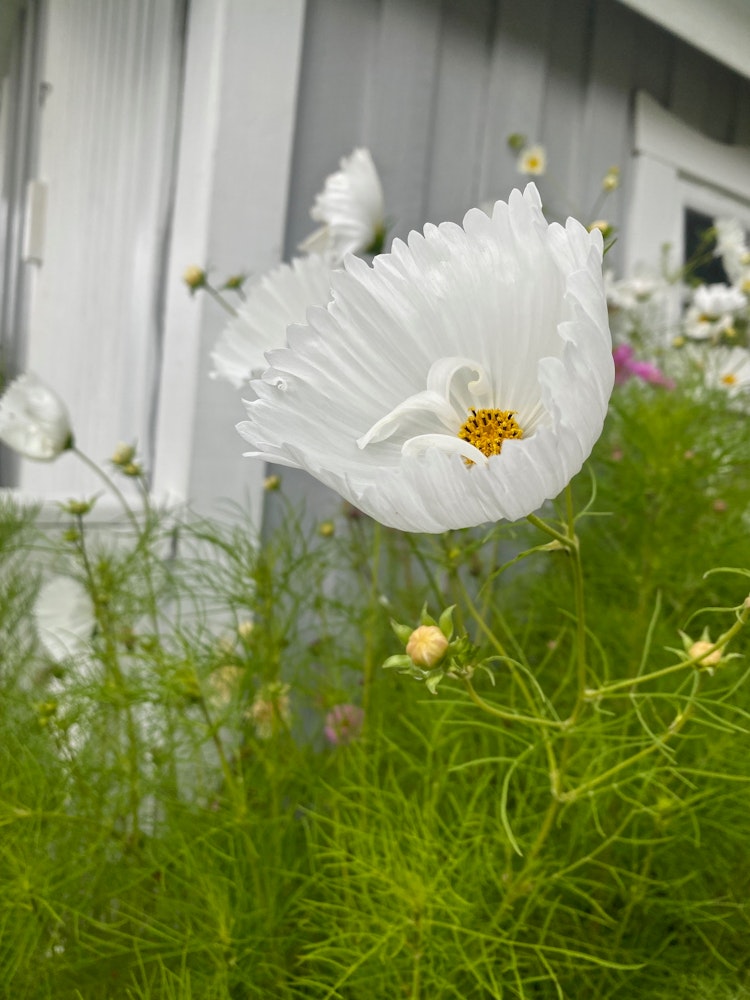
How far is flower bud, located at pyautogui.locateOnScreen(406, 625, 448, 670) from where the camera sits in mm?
219

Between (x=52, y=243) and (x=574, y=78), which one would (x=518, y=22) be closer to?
(x=574, y=78)

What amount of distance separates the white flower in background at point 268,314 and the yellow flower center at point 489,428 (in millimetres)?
227

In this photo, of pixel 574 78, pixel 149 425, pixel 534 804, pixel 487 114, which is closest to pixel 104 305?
pixel 149 425

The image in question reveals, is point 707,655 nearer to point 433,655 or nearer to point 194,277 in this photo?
point 433,655

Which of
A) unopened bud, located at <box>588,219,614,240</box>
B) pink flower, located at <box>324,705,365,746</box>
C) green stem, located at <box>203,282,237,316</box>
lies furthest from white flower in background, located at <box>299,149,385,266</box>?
pink flower, located at <box>324,705,365,746</box>

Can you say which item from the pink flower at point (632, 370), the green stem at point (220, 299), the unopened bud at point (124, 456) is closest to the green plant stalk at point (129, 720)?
the unopened bud at point (124, 456)

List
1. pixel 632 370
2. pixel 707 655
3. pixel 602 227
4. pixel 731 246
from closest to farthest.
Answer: pixel 707 655 < pixel 602 227 < pixel 632 370 < pixel 731 246

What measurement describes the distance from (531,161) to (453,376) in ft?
2.14

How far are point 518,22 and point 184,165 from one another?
0.39 metres

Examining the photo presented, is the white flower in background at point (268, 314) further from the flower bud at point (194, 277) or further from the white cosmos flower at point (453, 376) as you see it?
the white cosmos flower at point (453, 376)

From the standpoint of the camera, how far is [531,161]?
804mm

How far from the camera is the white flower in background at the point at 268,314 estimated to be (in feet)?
1.49

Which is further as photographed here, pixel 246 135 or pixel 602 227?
pixel 246 135

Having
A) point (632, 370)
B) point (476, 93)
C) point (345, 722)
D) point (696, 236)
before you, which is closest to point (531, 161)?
point (476, 93)
